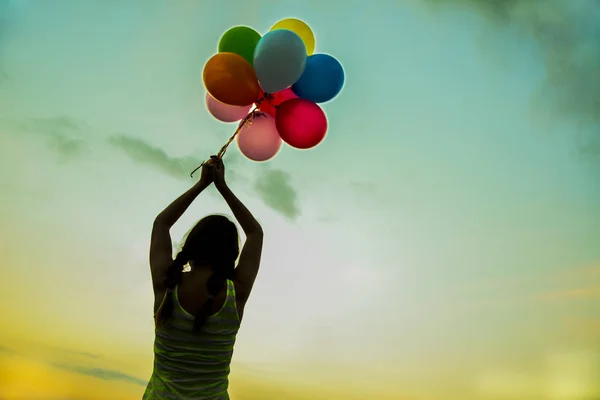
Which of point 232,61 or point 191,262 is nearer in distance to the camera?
point 191,262

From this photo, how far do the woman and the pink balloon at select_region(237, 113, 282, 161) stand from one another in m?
1.71

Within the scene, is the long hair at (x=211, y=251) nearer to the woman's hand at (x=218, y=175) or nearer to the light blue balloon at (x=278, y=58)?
the woman's hand at (x=218, y=175)

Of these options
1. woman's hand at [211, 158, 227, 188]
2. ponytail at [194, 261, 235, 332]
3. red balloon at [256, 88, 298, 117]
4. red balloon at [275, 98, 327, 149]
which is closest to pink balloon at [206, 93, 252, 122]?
red balloon at [256, 88, 298, 117]

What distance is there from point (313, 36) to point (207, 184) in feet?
7.10

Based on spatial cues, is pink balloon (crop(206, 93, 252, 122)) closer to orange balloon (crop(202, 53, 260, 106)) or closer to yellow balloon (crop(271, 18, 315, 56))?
orange balloon (crop(202, 53, 260, 106))

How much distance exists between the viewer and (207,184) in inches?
98.9

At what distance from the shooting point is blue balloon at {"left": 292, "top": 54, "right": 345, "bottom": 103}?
11.9 ft

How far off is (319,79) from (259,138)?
669 millimetres

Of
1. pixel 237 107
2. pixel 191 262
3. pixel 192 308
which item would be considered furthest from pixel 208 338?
pixel 237 107

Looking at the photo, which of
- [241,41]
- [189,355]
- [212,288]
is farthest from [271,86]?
[189,355]

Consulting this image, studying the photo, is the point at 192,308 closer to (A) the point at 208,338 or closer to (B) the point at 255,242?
(A) the point at 208,338

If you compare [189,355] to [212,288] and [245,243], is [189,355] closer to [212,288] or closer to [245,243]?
[212,288]

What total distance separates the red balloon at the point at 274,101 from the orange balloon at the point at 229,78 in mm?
244

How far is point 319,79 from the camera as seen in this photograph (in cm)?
362
